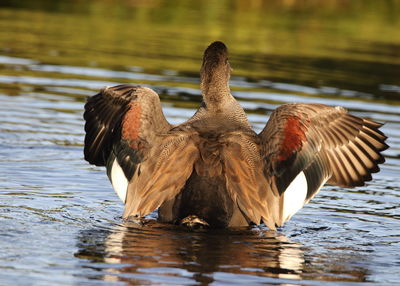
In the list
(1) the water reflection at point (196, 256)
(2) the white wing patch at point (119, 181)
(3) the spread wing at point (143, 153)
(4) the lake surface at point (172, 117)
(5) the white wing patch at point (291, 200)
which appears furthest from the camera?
(2) the white wing patch at point (119, 181)

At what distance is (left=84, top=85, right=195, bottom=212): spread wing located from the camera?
855cm

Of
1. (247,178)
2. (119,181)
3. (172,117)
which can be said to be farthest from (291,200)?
(172,117)

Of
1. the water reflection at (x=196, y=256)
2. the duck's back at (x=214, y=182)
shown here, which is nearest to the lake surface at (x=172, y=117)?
the water reflection at (x=196, y=256)

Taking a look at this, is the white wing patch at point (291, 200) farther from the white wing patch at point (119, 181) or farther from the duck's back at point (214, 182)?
the white wing patch at point (119, 181)

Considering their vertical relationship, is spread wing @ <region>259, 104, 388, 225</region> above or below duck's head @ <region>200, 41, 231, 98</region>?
below

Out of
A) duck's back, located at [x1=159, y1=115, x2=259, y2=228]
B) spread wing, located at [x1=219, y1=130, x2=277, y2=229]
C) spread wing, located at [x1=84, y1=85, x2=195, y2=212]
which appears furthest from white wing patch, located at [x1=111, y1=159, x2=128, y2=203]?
spread wing, located at [x1=219, y1=130, x2=277, y2=229]

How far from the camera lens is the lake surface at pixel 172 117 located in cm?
734

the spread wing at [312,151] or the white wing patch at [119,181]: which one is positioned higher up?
the spread wing at [312,151]

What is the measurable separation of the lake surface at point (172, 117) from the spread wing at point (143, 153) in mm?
312

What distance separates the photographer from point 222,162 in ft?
28.0

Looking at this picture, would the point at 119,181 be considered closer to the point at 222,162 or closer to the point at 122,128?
the point at 122,128

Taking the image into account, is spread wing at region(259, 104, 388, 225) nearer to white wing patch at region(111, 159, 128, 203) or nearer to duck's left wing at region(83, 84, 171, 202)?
duck's left wing at region(83, 84, 171, 202)

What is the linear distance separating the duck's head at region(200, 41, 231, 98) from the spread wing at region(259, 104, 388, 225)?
96 centimetres

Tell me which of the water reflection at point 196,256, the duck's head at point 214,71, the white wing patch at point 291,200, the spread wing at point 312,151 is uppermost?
the duck's head at point 214,71
